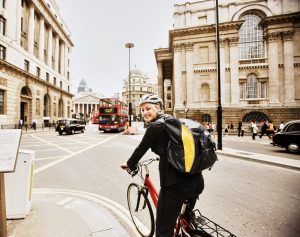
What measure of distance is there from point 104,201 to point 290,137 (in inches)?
406

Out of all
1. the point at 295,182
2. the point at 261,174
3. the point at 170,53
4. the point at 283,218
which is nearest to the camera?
the point at 283,218

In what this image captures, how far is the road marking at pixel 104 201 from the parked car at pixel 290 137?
10037 mm

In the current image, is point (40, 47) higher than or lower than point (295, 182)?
higher

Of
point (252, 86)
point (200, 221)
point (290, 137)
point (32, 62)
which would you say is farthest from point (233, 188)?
point (32, 62)

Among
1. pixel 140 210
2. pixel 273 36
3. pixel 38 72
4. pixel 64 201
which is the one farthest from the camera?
pixel 38 72

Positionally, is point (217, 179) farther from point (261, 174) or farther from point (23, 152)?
point (23, 152)

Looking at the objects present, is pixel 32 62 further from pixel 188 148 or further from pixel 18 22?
pixel 188 148

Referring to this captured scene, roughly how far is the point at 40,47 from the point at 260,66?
35880mm

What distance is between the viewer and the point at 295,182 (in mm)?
5453

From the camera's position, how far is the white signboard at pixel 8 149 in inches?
96.3

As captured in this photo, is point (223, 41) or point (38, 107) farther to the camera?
point (38, 107)

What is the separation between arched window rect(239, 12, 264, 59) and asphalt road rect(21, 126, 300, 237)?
84.7 feet

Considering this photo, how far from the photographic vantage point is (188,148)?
1.82m

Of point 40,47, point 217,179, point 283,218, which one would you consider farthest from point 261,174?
point 40,47
